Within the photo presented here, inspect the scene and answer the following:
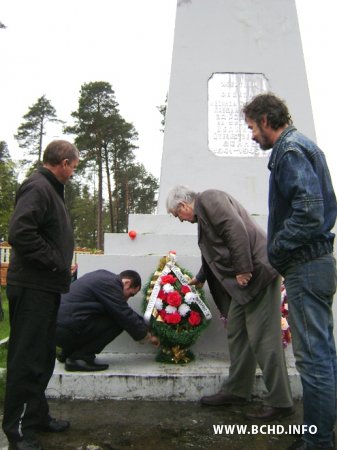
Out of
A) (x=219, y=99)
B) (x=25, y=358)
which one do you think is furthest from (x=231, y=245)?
(x=219, y=99)

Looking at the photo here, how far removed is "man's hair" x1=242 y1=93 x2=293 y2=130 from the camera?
8.14 ft

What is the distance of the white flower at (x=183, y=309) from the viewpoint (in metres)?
3.73

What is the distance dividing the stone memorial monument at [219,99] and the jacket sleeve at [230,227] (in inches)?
47.6

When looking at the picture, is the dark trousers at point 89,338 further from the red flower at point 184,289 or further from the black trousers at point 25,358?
the black trousers at point 25,358

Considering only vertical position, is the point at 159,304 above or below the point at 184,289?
below

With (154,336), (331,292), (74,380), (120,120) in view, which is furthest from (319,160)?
(120,120)

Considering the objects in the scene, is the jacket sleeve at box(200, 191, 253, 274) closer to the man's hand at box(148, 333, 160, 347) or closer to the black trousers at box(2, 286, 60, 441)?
the man's hand at box(148, 333, 160, 347)

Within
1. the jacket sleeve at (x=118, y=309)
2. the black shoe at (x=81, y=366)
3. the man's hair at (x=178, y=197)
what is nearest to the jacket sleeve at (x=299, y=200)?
the man's hair at (x=178, y=197)

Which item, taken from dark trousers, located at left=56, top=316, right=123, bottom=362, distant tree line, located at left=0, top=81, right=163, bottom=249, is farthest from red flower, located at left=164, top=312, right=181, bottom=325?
distant tree line, located at left=0, top=81, right=163, bottom=249

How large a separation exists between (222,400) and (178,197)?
58.3 inches

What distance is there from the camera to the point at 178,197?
3.31m

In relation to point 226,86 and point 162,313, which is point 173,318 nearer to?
point 162,313

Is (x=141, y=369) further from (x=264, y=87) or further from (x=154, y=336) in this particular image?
(x=264, y=87)

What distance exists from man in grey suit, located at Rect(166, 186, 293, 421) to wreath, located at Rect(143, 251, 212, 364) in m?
0.46
